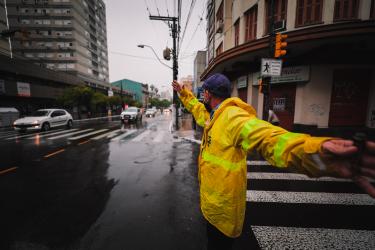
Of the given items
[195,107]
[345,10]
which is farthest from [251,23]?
[195,107]

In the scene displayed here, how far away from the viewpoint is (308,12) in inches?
401

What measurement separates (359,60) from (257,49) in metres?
5.27

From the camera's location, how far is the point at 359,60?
31.9ft

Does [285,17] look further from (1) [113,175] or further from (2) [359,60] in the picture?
(1) [113,175]

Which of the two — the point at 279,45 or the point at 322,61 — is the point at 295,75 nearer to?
the point at 322,61

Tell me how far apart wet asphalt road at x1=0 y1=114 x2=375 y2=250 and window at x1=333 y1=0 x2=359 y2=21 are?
9083mm

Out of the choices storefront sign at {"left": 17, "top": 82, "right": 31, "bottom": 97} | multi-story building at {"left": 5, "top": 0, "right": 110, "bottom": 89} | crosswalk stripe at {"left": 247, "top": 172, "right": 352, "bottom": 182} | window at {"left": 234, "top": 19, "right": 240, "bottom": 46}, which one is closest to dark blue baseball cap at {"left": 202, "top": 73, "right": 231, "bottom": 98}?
crosswalk stripe at {"left": 247, "top": 172, "right": 352, "bottom": 182}

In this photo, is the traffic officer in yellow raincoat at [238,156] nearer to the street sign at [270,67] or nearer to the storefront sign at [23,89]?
the street sign at [270,67]

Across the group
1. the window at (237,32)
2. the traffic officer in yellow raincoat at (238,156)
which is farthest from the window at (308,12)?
the traffic officer in yellow raincoat at (238,156)

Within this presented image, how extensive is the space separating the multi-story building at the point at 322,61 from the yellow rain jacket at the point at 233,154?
7.84m

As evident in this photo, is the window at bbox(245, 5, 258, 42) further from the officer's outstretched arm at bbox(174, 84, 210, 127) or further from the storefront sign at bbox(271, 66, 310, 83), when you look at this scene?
the officer's outstretched arm at bbox(174, 84, 210, 127)

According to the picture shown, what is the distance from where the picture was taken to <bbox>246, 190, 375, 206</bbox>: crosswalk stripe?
384 cm

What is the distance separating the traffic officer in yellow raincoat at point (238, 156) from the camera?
87cm

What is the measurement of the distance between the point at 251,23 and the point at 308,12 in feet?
13.1
